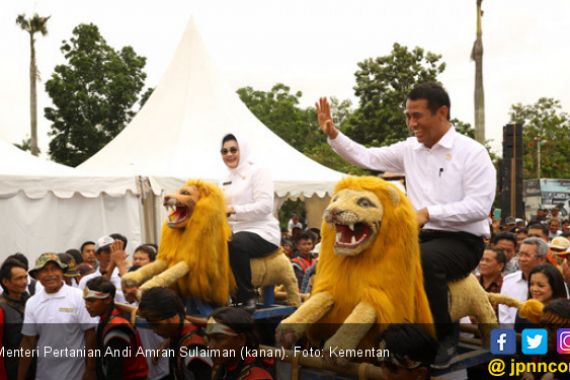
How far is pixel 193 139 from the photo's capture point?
11594 mm

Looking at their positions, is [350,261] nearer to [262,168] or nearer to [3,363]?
[262,168]

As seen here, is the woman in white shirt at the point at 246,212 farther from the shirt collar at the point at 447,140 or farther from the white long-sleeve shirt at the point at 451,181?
the shirt collar at the point at 447,140

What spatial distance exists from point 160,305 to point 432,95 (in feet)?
5.54

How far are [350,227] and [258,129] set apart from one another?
10.1 m

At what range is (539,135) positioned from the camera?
33875 millimetres

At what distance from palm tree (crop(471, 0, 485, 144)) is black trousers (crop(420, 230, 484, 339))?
49.0 ft

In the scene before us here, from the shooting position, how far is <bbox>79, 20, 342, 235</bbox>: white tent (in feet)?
35.9

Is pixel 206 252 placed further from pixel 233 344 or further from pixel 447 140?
pixel 447 140

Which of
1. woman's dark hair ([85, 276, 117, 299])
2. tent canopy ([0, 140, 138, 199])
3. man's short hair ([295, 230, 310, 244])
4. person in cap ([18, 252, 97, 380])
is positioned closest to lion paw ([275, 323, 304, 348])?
woman's dark hair ([85, 276, 117, 299])

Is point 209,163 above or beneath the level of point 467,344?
above

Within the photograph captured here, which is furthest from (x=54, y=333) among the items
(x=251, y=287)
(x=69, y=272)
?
(x=69, y=272)

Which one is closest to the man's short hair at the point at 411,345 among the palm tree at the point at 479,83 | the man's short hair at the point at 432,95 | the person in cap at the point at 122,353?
the man's short hair at the point at 432,95

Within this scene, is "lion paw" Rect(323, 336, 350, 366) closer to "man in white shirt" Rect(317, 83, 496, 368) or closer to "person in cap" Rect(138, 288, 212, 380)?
"man in white shirt" Rect(317, 83, 496, 368)

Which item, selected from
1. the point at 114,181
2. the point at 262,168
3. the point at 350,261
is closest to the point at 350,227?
the point at 350,261
